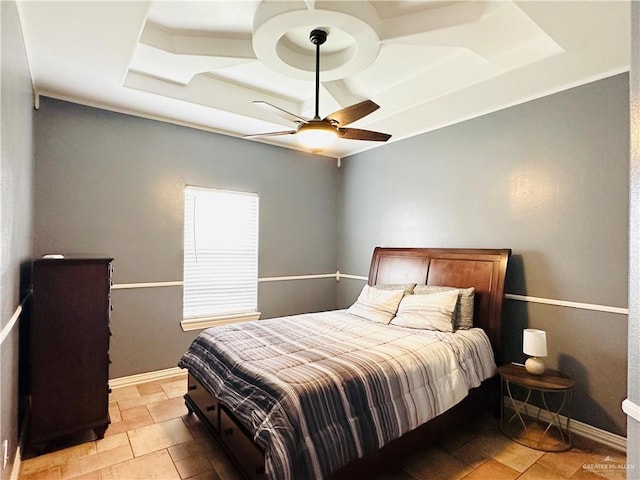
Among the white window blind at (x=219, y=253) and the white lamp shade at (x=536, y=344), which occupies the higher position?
the white window blind at (x=219, y=253)

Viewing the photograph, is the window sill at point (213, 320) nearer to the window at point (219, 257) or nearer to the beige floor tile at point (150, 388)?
the window at point (219, 257)

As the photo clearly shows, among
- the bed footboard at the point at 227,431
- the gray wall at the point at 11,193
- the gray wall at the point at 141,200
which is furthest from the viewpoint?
the gray wall at the point at 141,200

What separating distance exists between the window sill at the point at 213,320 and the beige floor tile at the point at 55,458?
1.47 m

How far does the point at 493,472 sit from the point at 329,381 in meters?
1.35

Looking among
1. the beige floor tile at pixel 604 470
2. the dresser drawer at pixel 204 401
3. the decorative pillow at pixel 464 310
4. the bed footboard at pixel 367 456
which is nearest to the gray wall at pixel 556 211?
the beige floor tile at pixel 604 470

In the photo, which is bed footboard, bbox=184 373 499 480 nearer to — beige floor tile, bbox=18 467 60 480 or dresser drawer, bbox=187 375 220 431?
dresser drawer, bbox=187 375 220 431

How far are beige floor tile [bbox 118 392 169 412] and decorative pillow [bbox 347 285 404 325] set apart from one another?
203cm

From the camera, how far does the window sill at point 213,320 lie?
12.8 feet

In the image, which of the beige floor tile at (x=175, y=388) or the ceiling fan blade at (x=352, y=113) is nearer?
the ceiling fan blade at (x=352, y=113)

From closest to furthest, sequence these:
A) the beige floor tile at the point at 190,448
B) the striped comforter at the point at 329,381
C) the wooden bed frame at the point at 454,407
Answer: the striped comforter at the point at 329,381
the wooden bed frame at the point at 454,407
the beige floor tile at the point at 190,448

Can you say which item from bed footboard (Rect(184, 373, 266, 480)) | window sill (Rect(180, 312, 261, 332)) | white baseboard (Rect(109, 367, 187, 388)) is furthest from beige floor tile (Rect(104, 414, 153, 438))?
window sill (Rect(180, 312, 261, 332))

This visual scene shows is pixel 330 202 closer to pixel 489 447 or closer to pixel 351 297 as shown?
pixel 351 297

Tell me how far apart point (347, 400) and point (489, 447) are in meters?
1.40

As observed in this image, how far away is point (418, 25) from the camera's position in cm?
230
